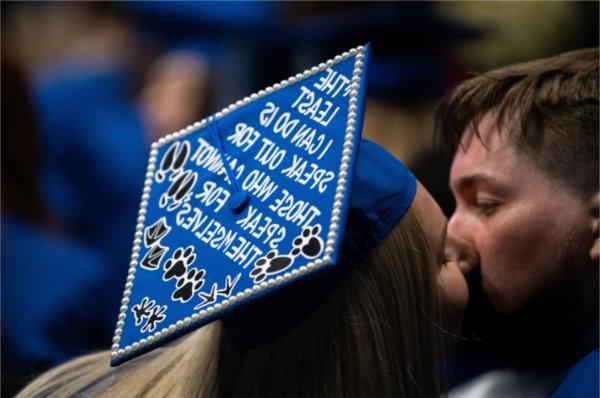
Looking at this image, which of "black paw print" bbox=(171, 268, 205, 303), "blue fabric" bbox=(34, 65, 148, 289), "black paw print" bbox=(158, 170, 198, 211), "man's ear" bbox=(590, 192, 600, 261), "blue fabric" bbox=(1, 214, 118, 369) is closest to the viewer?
"black paw print" bbox=(171, 268, 205, 303)

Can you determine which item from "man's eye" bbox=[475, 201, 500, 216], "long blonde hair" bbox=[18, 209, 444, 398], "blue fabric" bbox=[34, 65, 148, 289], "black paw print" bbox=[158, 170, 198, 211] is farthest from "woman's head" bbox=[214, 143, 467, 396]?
"blue fabric" bbox=[34, 65, 148, 289]

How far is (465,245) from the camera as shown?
1982 millimetres

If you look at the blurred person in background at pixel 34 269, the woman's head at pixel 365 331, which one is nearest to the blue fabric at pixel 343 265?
the woman's head at pixel 365 331

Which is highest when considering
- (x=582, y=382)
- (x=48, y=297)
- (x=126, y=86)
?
(x=582, y=382)

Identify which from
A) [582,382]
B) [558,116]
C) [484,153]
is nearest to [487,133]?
[484,153]

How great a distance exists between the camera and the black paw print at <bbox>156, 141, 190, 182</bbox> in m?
1.71

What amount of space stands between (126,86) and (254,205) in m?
2.16

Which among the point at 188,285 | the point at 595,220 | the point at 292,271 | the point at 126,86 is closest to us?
the point at 292,271

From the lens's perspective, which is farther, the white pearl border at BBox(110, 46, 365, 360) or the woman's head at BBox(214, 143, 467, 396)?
the woman's head at BBox(214, 143, 467, 396)

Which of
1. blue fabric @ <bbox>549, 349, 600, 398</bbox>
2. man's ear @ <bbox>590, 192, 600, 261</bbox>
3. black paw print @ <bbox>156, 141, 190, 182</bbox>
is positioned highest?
black paw print @ <bbox>156, 141, 190, 182</bbox>

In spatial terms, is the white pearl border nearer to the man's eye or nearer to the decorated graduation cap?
the decorated graduation cap

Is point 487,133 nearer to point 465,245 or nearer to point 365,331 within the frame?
point 465,245

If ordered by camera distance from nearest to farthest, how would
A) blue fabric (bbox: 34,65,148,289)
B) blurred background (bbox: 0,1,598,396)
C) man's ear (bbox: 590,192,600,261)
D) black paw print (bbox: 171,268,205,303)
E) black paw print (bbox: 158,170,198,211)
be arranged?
1. black paw print (bbox: 171,268,205,303)
2. black paw print (bbox: 158,170,198,211)
3. man's ear (bbox: 590,192,600,261)
4. blurred background (bbox: 0,1,598,396)
5. blue fabric (bbox: 34,65,148,289)

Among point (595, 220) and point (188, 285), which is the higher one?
point (188, 285)
